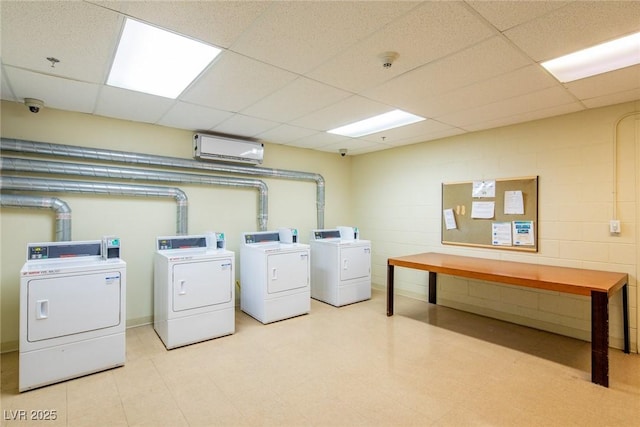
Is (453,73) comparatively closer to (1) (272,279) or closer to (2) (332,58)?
(2) (332,58)

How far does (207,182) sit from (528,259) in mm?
4041

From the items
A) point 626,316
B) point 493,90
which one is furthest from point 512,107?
point 626,316

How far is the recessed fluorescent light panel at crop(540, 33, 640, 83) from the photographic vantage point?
6.93 feet

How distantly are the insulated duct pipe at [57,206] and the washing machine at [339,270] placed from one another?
3.01 m

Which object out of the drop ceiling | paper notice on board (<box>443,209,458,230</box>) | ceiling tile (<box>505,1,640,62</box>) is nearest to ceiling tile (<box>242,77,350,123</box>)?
the drop ceiling

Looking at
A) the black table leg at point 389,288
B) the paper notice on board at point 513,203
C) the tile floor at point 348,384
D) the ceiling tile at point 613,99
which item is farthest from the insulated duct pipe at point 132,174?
the ceiling tile at point 613,99

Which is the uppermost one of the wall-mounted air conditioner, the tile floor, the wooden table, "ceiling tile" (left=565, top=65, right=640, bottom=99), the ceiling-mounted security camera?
"ceiling tile" (left=565, top=65, right=640, bottom=99)

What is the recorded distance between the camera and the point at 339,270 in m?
4.47

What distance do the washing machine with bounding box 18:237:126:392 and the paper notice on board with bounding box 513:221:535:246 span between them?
4.19 meters

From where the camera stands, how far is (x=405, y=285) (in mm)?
5082

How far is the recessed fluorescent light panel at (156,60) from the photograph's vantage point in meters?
2.01

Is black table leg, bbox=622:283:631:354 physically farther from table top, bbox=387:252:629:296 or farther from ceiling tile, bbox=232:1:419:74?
ceiling tile, bbox=232:1:419:74

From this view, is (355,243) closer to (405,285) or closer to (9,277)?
(405,285)

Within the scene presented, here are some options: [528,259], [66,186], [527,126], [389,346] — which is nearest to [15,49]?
[66,186]
